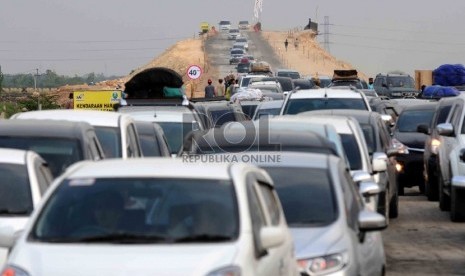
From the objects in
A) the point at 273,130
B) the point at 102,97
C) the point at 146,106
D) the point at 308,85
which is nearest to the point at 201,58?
the point at 308,85

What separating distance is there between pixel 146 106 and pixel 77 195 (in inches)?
587

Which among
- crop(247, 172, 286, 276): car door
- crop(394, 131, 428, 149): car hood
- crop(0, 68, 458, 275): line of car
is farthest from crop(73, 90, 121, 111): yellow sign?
crop(247, 172, 286, 276): car door

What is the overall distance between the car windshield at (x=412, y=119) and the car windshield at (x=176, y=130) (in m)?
8.08

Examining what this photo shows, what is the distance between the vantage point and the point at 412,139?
28.6 meters

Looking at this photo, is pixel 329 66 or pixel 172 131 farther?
pixel 329 66

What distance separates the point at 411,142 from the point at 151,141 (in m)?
11.1

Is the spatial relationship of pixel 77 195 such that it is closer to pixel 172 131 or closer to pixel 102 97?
pixel 172 131

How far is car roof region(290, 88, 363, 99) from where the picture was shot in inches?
947

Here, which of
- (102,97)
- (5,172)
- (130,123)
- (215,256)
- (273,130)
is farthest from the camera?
(102,97)

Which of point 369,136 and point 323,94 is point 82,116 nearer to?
point 369,136

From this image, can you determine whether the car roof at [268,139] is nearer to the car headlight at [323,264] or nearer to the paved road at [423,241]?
the paved road at [423,241]

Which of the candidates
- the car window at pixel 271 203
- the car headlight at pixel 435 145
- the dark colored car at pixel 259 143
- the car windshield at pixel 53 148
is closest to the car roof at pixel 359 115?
the car headlight at pixel 435 145

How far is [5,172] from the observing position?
37.3ft

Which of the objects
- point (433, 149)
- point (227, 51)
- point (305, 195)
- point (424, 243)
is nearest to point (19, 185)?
point (305, 195)
